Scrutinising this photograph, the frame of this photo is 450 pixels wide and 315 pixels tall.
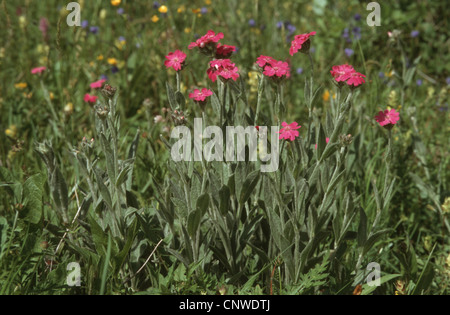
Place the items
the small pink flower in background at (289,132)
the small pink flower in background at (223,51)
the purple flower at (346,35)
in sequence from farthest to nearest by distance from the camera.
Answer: the purple flower at (346,35) < the small pink flower in background at (223,51) < the small pink flower in background at (289,132)

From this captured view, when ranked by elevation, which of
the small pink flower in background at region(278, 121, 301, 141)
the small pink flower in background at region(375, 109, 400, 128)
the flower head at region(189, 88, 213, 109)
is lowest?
the small pink flower in background at region(278, 121, 301, 141)

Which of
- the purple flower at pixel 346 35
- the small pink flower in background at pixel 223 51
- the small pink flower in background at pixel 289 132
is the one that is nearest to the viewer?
the small pink flower in background at pixel 289 132

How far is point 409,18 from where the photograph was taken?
3627mm

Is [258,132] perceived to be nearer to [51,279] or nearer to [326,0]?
[51,279]

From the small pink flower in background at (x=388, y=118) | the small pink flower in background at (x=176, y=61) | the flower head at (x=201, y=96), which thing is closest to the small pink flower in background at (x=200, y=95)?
the flower head at (x=201, y=96)

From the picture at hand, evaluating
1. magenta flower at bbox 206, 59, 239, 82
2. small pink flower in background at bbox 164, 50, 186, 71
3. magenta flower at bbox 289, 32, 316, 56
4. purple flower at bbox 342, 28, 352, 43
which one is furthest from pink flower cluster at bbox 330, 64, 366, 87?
purple flower at bbox 342, 28, 352, 43

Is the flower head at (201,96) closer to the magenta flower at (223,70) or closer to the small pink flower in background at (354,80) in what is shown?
the magenta flower at (223,70)

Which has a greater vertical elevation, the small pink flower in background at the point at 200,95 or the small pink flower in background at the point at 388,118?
the small pink flower in background at the point at 200,95

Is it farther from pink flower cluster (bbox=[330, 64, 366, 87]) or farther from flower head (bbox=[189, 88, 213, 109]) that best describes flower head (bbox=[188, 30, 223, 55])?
pink flower cluster (bbox=[330, 64, 366, 87])

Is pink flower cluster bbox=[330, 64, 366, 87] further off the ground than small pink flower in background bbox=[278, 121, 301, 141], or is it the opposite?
pink flower cluster bbox=[330, 64, 366, 87]

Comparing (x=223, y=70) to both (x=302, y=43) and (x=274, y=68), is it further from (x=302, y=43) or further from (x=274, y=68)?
(x=302, y=43)

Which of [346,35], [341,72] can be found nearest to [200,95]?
[341,72]
